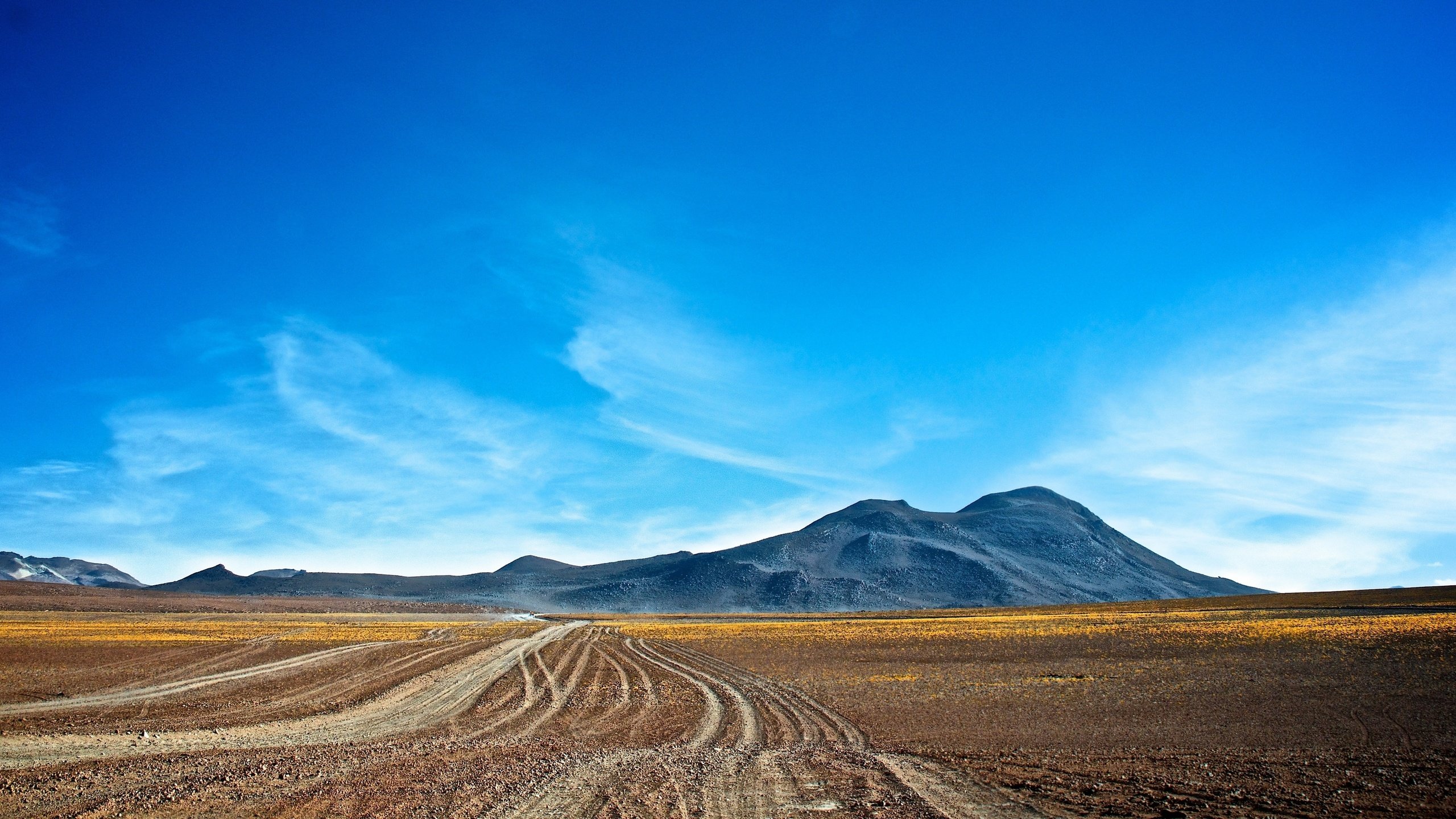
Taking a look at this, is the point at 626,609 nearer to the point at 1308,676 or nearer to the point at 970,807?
the point at 1308,676

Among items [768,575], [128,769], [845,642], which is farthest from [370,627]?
[768,575]

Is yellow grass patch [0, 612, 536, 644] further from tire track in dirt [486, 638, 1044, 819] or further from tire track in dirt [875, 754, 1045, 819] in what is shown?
tire track in dirt [875, 754, 1045, 819]

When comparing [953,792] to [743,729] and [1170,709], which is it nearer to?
[743,729]

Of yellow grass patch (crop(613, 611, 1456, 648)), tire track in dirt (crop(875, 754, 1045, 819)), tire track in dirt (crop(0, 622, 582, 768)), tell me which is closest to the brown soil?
yellow grass patch (crop(613, 611, 1456, 648))

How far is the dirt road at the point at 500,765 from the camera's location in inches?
412

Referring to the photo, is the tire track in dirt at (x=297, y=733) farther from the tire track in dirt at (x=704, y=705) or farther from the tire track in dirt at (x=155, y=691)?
the tire track in dirt at (x=704, y=705)

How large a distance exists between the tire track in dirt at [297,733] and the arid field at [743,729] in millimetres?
99

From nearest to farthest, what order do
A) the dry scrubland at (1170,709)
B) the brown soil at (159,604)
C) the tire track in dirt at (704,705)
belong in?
the dry scrubland at (1170,709) → the tire track in dirt at (704,705) → the brown soil at (159,604)

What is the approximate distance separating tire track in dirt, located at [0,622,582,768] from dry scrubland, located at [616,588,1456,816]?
10.7m

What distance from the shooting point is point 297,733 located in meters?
16.2

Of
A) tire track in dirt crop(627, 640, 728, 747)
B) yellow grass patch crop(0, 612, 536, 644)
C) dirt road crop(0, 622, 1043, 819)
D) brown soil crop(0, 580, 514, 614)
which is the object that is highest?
brown soil crop(0, 580, 514, 614)

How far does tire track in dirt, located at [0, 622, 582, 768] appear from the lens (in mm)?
13867

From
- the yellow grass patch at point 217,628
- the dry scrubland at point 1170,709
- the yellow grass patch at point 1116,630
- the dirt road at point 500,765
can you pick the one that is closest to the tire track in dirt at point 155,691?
the dirt road at point 500,765

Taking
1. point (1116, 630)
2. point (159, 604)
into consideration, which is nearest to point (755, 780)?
point (1116, 630)
